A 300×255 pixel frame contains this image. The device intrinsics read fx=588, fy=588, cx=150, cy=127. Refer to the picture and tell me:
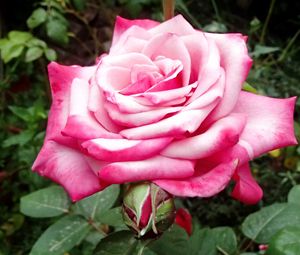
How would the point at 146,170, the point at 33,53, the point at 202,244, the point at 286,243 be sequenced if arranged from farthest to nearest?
the point at 33,53, the point at 202,244, the point at 286,243, the point at 146,170

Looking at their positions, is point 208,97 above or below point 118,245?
above

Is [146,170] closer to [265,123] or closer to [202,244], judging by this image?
[265,123]

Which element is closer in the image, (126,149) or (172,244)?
(126,149)

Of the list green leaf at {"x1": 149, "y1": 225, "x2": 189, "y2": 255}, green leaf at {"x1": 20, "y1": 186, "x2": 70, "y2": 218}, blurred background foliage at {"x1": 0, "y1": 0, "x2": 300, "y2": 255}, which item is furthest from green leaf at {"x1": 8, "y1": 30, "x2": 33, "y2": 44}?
green leaf at {"x1": 149, "y1": 225, "x2": 189, "y2": 255}

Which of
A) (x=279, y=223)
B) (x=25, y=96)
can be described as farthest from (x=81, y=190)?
(x=25, y=96)

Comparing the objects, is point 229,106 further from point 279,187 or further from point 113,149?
point 279,187

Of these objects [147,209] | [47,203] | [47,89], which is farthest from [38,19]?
[147,209]
